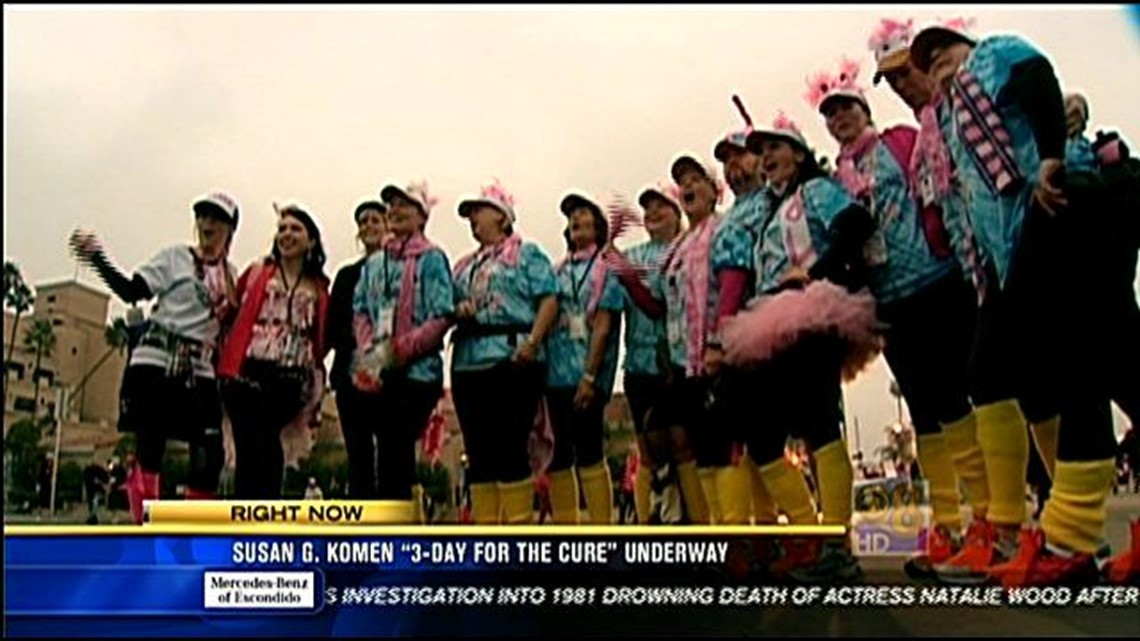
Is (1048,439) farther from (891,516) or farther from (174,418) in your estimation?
(174,418)

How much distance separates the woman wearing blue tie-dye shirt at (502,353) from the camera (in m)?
3.49

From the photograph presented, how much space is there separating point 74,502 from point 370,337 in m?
0.86

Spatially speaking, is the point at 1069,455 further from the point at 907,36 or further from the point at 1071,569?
the point at 907,36

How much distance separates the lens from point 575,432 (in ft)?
11.5

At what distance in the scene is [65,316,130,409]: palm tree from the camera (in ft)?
11.3

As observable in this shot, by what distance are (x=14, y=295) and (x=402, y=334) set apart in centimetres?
100

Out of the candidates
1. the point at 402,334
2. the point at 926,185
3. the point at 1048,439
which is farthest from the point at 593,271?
the point at 1048,439

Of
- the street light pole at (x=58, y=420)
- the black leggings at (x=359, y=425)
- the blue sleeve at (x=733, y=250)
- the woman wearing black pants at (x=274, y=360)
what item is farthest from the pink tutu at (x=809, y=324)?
the street light pole at (x=58, y=420)

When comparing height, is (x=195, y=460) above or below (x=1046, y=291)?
below

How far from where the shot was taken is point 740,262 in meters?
3.46

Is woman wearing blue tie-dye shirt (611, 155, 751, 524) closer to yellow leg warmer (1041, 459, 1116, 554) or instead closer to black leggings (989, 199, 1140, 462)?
black leggings (989, 199, 1140, 462)

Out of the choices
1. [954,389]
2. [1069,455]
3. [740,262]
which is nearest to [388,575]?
[740,262]

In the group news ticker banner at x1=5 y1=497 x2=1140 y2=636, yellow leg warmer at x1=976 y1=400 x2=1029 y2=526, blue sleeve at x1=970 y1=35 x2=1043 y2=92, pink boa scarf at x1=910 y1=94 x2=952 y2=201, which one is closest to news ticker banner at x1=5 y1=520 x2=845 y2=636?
news ticker banner at x1=5 y1=497 x2=1140 y2=636

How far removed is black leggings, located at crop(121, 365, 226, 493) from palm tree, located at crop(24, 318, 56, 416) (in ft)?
0.68
